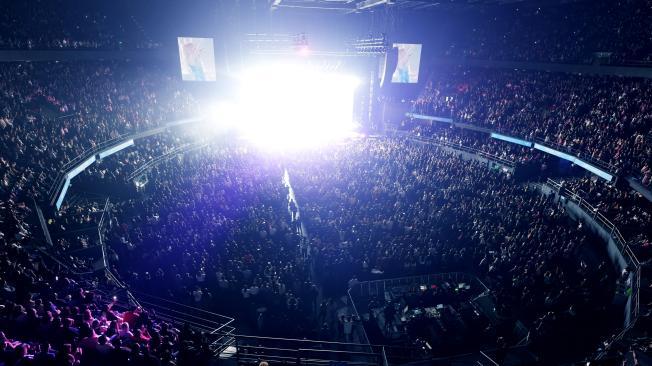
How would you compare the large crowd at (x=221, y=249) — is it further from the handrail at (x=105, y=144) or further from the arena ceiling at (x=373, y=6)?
the arena ceiling at (x=373, y=6)

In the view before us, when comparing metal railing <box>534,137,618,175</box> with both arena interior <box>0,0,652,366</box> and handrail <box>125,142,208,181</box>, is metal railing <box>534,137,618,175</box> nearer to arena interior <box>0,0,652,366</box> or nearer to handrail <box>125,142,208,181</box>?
arena interior <box>0,0,652,366</box>

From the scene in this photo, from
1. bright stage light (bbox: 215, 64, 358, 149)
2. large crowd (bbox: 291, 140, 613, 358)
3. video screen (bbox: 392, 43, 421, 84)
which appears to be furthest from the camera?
video screen (bbox: 392, 43, 421, 84)

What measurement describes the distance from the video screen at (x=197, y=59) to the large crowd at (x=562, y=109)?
61.8 feet

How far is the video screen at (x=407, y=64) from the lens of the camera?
31.6m

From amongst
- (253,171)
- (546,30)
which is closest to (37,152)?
(253,171)

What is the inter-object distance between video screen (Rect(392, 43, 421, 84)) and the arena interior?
20 cm

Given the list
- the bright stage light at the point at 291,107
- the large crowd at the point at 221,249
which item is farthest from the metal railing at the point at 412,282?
the bright stage light at the point at 291,107

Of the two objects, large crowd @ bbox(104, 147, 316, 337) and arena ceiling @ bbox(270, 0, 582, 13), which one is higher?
arena ceiling @ bbox(270, 0, 582, 13)

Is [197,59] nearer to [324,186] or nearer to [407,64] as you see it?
[324,186]

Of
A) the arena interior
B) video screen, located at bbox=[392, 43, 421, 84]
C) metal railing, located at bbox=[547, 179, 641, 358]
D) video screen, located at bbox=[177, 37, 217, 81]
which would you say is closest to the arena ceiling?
the arena interior

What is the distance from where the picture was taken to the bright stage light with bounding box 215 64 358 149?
98.2 feet

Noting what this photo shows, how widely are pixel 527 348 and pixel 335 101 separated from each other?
2982cm

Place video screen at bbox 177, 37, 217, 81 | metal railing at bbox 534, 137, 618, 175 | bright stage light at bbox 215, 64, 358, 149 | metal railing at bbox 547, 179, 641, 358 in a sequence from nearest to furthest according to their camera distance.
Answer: metal railing at bbox 547, 179, 641, 358 < metal railing at bbox 534, 137, 618, 175 < video screen at bbox 177, 37, 217, 81 < bright stage light at bbox 215, 64, 358, 149

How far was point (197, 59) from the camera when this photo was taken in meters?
28.4
